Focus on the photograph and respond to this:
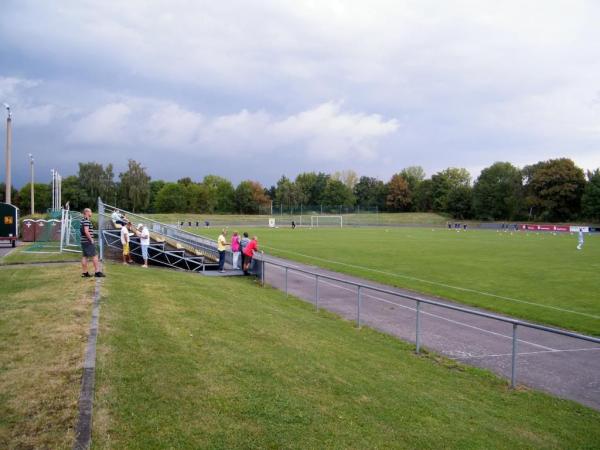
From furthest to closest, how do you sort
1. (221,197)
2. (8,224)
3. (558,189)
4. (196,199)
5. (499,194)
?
(221,197), (196,199), (499,194), (558,189), (8,224)

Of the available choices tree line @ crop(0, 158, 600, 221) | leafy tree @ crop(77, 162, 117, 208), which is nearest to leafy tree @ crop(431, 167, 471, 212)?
tree line @ crop(0, 158, 600, 221)

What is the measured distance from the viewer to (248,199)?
127m

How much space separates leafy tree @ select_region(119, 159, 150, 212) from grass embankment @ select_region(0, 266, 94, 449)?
104722 mm

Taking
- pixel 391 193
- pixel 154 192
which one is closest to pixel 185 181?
pixel 154 192

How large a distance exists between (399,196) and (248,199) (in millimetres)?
39454

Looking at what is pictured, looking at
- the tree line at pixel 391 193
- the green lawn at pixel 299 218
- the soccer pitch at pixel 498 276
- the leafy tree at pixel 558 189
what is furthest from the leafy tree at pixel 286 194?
the soccer pitch at pixel 498 276

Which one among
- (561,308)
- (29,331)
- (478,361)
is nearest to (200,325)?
(29,331)

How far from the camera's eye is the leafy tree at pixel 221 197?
12200cm

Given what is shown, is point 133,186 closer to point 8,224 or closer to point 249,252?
point 8,224

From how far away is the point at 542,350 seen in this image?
10742 mm

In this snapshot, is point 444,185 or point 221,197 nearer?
point 444,185

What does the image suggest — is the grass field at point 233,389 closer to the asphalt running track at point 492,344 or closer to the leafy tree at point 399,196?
the asphalt running track at point 492,344

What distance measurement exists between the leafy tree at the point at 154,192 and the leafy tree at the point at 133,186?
395 inches

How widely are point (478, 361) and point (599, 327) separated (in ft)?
18.4
